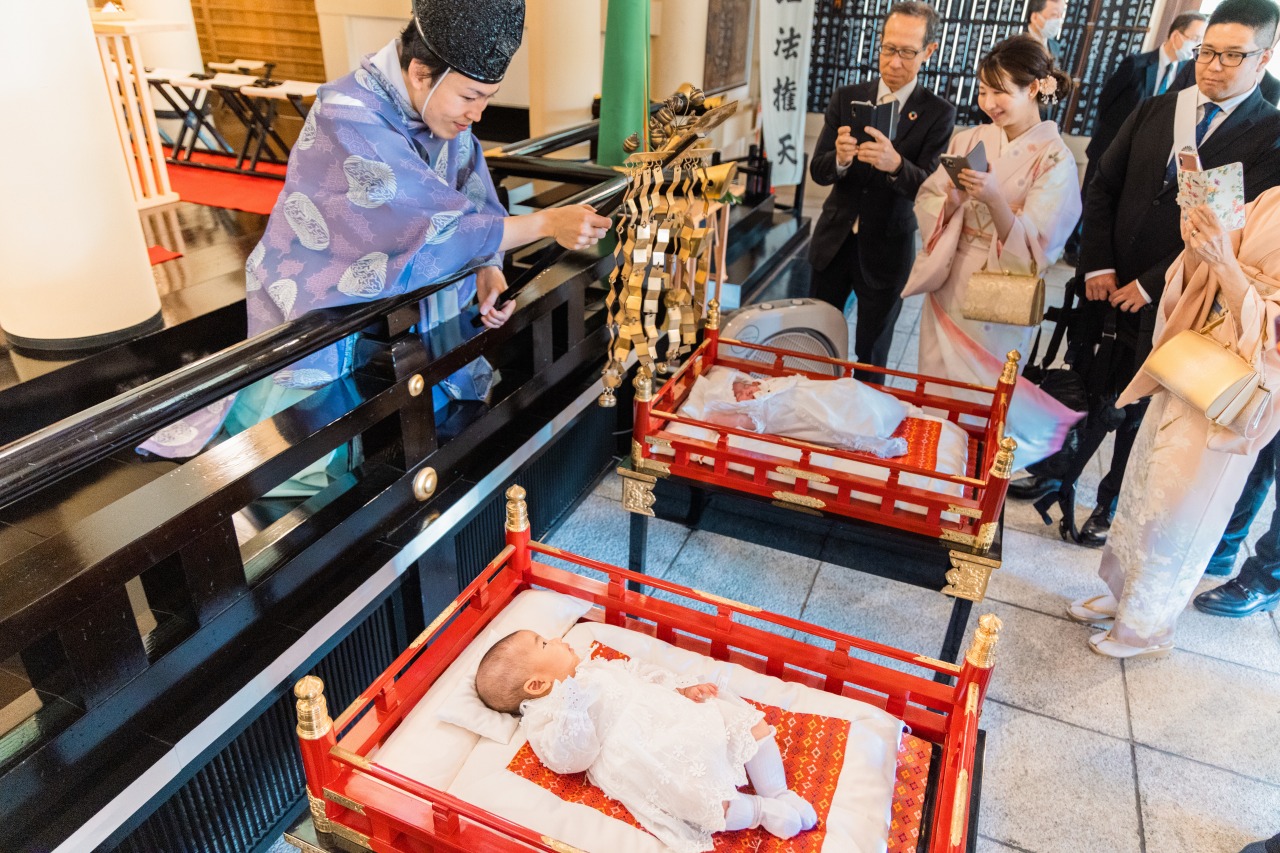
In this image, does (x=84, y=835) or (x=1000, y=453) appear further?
(x=1000, y=453)

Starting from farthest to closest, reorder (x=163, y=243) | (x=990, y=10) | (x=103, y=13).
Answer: (x=990, y=10) → (x=103, y=13) → (x=163, y=243)

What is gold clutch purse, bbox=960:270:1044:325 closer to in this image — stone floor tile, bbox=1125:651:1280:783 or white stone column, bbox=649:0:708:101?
stone floor tile, bbox=1125:651:1280:783

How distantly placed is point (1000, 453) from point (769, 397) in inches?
28.5

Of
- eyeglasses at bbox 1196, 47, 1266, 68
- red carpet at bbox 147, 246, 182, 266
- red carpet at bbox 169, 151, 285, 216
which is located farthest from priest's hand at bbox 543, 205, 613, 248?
red carpet at bbox 169, 151, 285, 216

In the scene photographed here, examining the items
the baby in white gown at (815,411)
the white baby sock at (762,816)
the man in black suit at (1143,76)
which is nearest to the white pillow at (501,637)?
the white baby sock at (762,816)

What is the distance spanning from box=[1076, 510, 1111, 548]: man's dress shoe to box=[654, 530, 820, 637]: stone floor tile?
1102 millimetres

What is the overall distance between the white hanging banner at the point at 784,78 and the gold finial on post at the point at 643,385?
407 centimetres

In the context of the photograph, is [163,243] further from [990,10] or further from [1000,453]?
[990,10]

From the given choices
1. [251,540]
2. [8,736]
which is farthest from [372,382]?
[8,736]

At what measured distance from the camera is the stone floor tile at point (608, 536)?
3164 millimetres

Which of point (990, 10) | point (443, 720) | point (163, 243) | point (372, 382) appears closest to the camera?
point (443, 720)

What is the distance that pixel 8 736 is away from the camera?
1429 mm

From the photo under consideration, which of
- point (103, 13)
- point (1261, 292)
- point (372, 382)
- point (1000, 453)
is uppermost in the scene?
point (103, 13)

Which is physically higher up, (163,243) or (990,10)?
(990,10)
